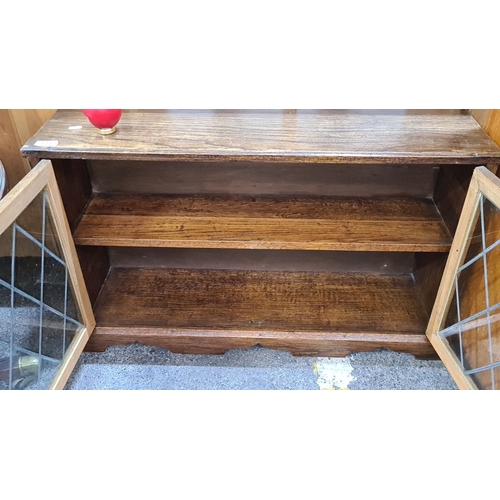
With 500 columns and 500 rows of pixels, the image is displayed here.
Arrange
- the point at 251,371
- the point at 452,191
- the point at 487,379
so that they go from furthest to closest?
the point at 251,371 < the point at 452,191 < the point at 487,379

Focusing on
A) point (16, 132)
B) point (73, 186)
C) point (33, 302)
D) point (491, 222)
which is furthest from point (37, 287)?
point (491, 222)

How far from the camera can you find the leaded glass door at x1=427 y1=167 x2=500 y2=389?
94cm

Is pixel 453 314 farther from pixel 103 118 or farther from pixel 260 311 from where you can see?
pixel 103 118

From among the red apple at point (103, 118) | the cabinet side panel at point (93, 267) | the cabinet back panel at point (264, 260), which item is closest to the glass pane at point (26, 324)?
the cabinet side panel at point (93, 267)

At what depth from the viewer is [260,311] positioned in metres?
1.36

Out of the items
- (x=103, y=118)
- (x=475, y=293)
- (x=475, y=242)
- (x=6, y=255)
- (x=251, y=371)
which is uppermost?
(x=103, y=118)

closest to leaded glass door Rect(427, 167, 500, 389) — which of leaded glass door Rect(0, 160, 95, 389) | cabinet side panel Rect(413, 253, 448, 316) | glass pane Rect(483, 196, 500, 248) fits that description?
glass pane Rect(483, 196, 500, 248)

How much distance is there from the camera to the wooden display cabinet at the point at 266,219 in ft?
3.38

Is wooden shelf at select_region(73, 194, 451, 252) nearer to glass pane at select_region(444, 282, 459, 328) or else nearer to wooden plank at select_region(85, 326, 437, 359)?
glass pane at select_region(444, 282, 459, 328)

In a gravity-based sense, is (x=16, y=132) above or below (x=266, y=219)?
above

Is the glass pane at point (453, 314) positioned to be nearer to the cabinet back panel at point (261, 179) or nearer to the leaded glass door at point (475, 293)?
the leaded glass door at point (475, 293)

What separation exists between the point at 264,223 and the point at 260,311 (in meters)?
0.29

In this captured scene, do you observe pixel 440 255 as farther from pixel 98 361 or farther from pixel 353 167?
pixel 98 361
